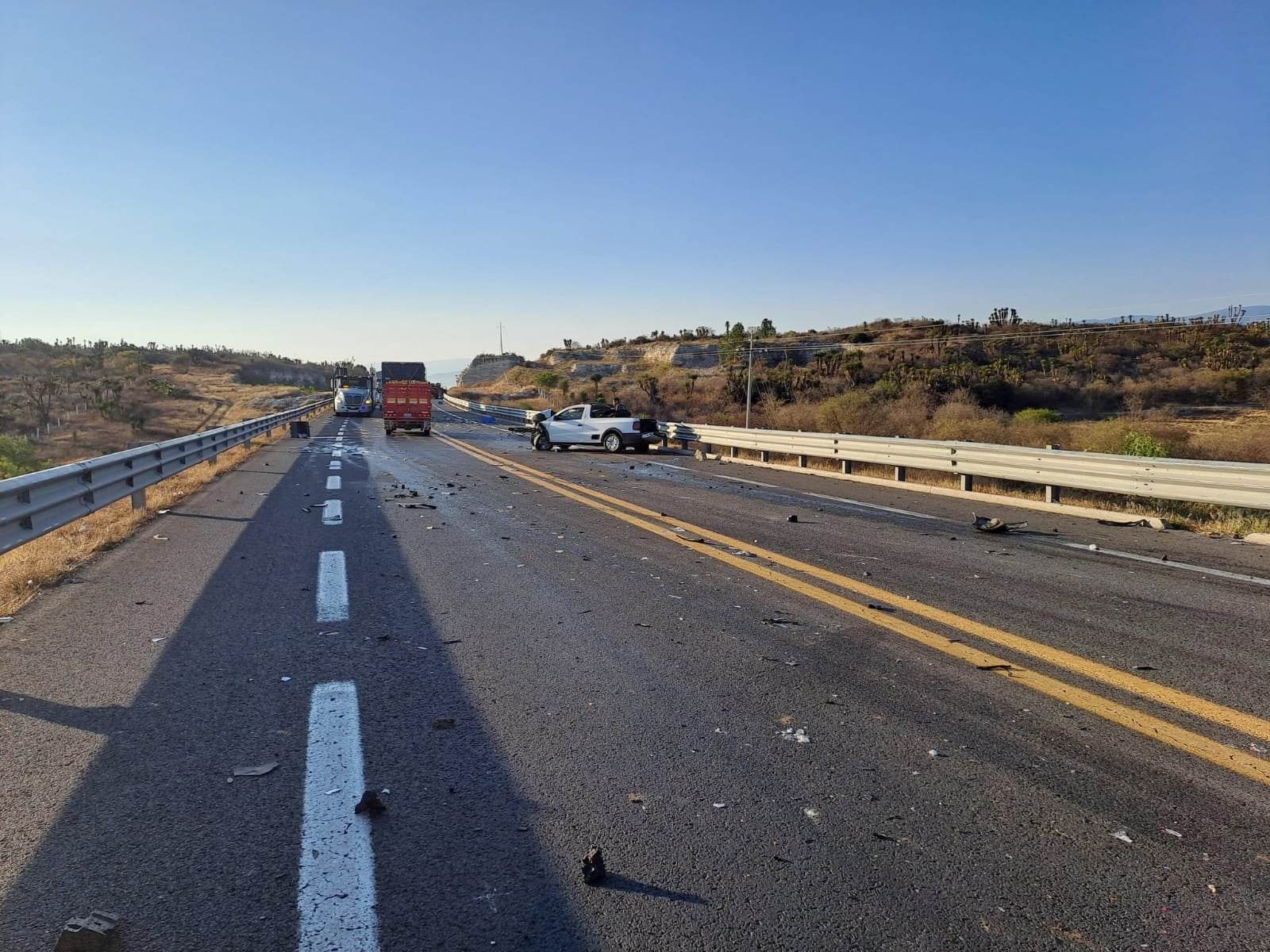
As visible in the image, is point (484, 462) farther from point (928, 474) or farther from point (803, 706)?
point (803, 706)

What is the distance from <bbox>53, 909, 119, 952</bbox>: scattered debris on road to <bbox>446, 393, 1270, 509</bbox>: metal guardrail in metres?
11.5

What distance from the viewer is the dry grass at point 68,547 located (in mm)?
6934

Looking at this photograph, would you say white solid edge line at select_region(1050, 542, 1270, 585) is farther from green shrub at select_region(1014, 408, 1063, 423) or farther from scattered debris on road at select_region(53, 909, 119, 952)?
green shrub at select_region(1014, 408, 1063, 423)

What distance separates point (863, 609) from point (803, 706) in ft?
6.73

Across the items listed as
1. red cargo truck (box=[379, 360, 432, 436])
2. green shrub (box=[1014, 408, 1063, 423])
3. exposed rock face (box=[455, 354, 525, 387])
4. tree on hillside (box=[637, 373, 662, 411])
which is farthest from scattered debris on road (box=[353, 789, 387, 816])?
exposed rock face (box=[455, 354, 525, 387])

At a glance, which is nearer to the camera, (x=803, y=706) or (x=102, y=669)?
(x=803, y=706)

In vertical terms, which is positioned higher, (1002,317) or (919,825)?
(1002,317)

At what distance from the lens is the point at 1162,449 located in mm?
16734

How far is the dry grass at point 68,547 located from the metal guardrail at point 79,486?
371 millimetres

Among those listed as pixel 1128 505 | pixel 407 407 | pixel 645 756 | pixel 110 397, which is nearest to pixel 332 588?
pixel 645 756

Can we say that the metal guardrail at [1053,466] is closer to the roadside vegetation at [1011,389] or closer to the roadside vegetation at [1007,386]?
the roadside vegetation at [1011,389]

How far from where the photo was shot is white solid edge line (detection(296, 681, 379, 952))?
2.47 m

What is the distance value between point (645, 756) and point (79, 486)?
7.65m

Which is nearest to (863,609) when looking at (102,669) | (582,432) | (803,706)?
(803,706)
